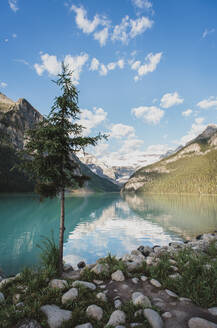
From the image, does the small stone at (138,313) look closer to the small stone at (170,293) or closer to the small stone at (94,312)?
the small stone at (94,312)

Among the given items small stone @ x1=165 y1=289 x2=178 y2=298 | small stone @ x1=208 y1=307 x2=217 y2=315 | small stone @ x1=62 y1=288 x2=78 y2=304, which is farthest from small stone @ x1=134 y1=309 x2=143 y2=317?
small stone @ x1=62 y1=288 x2=78 y2=304

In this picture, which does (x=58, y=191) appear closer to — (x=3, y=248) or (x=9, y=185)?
(x=3, y=248)

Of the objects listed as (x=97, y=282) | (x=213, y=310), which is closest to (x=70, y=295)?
(x=97, y=282)

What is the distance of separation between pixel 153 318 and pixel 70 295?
10.5ft

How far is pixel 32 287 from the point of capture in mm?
7797

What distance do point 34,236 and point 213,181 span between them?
673 feet

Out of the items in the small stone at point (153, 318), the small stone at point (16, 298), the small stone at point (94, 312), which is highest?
the small stone at point (153, 318)

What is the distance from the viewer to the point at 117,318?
227 inches

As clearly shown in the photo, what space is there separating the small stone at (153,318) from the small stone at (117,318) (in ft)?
2.39

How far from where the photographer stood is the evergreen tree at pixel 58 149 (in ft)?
33.3

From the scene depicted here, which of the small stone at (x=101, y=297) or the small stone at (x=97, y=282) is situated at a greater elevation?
the small stone at (x=101, y=297)

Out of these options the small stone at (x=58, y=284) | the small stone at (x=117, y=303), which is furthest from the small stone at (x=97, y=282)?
the small stone at (x=117, y=303)

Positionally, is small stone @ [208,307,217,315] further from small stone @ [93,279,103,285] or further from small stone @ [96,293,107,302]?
small stone @ [93,279,103,285]

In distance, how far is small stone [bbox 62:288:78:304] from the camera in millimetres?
6902
